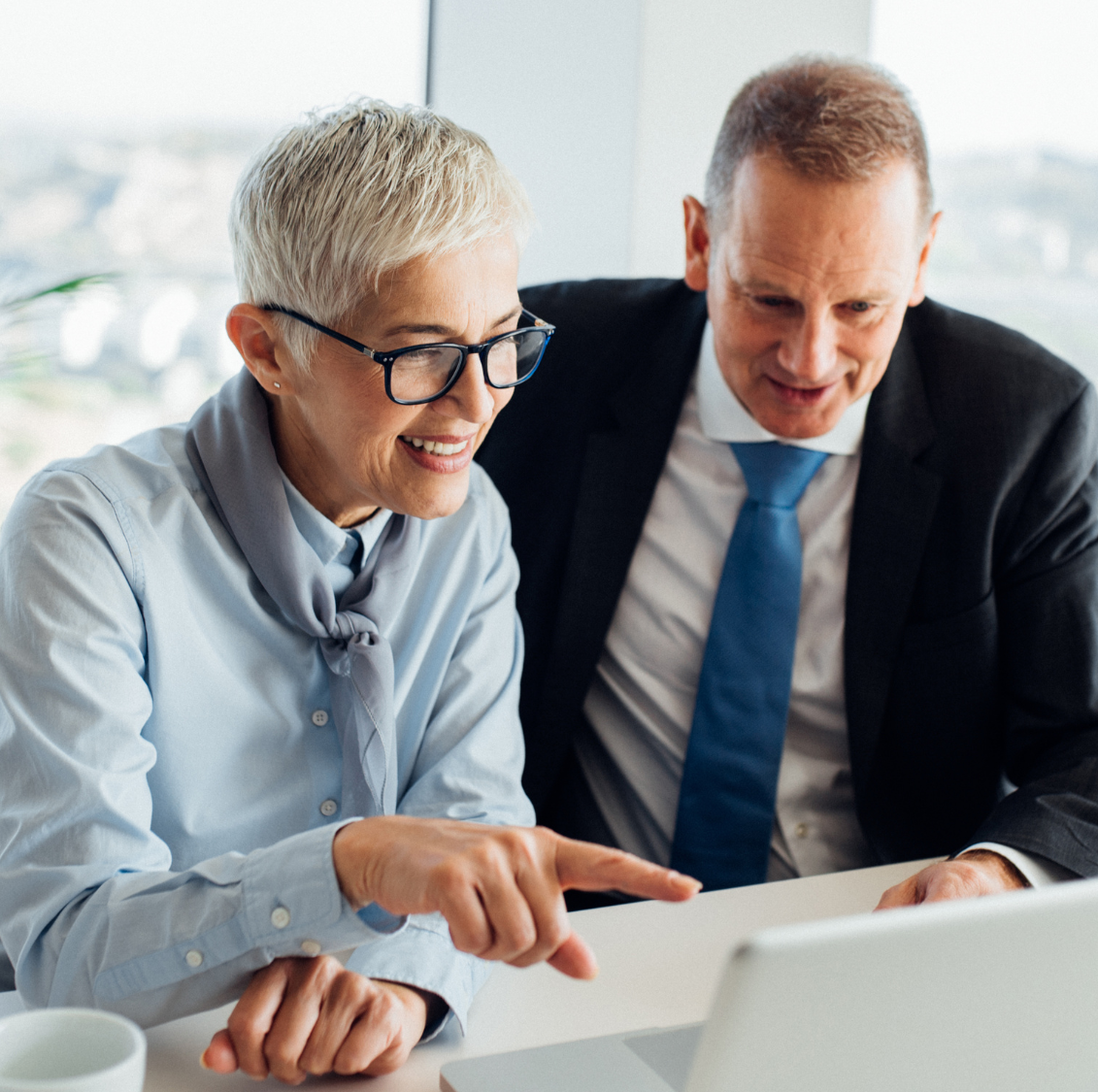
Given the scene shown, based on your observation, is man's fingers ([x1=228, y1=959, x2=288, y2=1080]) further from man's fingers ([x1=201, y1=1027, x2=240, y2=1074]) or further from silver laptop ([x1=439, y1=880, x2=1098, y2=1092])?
silver laptop ([x1=439, y1=880, x2=1098, y2=1092])

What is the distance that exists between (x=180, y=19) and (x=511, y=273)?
146 centimetres

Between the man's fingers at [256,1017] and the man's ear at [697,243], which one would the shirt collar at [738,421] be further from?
the man's fingers at [256,1017]

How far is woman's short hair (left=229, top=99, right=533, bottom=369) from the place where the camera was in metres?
1.15

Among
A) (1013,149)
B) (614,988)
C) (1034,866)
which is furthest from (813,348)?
(1013,149)

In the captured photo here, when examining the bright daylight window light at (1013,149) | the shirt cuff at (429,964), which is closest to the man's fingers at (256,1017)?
the shirt cuff at (429,964)

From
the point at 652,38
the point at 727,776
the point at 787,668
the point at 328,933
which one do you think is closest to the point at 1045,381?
the point at 787,668

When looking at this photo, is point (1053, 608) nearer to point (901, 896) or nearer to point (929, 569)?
point (929, 569)

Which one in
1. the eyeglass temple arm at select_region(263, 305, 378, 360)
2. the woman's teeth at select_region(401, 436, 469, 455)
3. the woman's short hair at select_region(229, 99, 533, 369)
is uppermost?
the woman's short hair at select_region(229, 99, 533, 369)

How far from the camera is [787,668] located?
1674mm

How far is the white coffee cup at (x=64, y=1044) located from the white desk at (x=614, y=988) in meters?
0.17

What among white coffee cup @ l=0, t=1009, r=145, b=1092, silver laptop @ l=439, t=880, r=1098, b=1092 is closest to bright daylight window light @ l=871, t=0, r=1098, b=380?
silver laptop @ l=439, t=880, r=1098, b=1092

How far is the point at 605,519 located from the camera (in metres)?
1.78

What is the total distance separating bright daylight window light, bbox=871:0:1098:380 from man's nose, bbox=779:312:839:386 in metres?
1.28

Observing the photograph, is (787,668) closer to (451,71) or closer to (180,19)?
(451,71)
